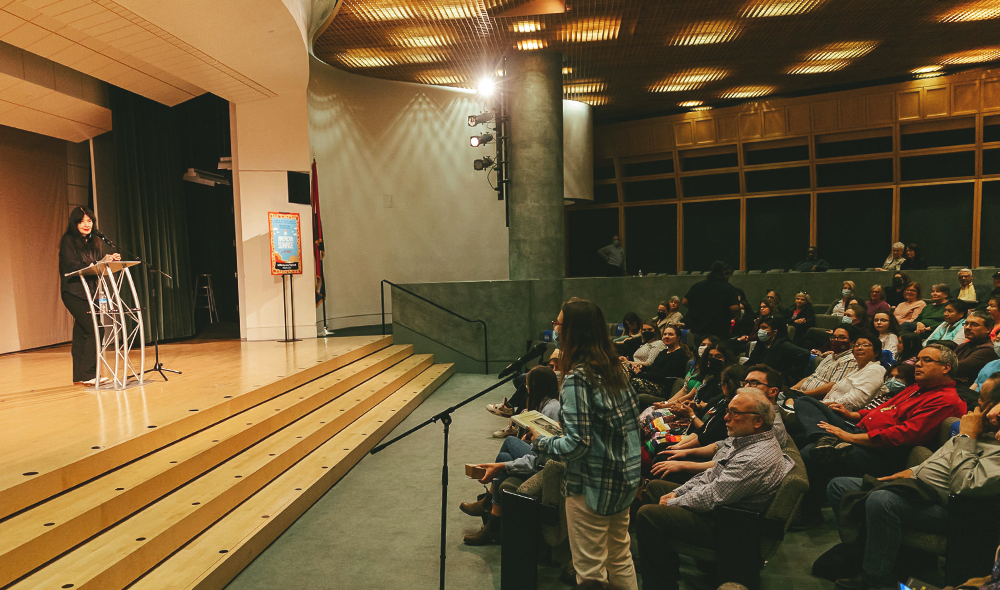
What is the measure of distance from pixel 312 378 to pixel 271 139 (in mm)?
3815

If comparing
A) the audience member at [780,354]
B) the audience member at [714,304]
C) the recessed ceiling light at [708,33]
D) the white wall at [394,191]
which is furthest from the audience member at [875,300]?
the white wall at [394,191]

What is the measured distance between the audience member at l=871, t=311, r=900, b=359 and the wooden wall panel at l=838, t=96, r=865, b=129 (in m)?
7.17

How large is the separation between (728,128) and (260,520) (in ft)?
37.3

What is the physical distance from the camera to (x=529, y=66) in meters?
9.14

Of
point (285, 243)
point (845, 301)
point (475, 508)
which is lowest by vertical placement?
point (475, 508)

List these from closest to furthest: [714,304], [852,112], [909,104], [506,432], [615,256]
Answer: [506,432] < [714,304] < [909,104] < [852,112] < [615,256]

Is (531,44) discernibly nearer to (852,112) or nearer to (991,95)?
(852,112)

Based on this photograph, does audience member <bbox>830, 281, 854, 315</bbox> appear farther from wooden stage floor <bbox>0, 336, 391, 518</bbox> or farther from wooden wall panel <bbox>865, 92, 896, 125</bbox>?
wooden stage floor <bbox>0, 336, 391, 518</bbox>

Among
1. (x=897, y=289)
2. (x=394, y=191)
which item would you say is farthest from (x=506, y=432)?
(x=394, y=191)

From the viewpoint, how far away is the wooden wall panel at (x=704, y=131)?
12.2 m

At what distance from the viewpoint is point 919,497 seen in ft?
8.59

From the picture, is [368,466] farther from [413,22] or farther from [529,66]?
[529,66]

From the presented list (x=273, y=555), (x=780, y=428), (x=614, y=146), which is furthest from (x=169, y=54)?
(x=614, y=146)

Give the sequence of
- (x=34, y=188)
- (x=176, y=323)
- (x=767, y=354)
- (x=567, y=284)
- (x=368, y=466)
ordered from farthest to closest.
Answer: (x=567, y=284) < (x=176, y=323) < (x=34, y=188) < (x=767, y=354) < (x=368, y=466)
